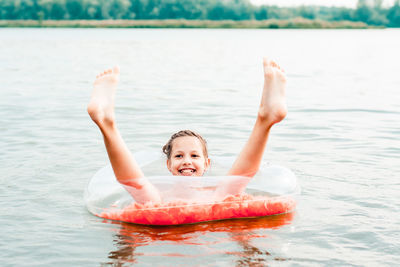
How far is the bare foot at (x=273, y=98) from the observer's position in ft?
13.9

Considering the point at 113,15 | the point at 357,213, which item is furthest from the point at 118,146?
the point at 113,15

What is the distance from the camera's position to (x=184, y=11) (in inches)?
3012

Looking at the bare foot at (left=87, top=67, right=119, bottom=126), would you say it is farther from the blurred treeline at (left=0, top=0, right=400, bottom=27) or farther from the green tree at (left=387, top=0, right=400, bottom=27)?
the green tree at (left=387, top=0, right=400, bottom=27)

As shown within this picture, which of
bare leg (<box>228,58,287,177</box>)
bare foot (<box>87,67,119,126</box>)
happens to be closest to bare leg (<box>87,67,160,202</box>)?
bare foot (<box>87,67,119,126</box>)

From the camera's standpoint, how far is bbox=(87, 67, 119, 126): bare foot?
406cm

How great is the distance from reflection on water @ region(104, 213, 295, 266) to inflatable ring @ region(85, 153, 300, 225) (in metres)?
0.06

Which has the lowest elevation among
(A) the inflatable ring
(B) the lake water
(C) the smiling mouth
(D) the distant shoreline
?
(D) the distant shoreline

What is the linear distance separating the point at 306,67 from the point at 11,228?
1675cm

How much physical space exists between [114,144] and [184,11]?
74.1 metres

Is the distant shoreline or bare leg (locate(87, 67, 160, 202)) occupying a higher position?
bare leg (locate(87, 67, 160, 202))

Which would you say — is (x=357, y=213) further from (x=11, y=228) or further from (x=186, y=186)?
(x=11, y=228)

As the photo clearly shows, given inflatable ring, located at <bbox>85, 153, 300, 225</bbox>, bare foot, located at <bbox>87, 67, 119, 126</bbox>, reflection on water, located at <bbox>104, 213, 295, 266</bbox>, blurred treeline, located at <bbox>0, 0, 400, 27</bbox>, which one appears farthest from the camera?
blurred treeline, located at <bbox>0, 0, 400, 27</bbox>


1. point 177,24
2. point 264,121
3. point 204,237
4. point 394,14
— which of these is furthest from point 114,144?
point 394,14

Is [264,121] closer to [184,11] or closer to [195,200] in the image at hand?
[195,200]
